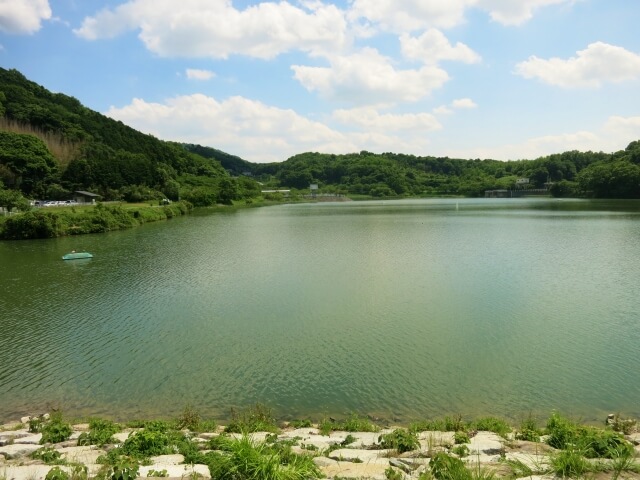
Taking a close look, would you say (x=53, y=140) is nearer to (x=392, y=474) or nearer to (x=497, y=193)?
(x=392, y=474)

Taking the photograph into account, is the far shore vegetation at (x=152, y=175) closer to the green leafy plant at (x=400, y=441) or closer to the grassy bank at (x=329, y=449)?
the grassy bank at (x=329, y=449)

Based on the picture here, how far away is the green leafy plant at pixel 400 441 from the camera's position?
6461 millimetres

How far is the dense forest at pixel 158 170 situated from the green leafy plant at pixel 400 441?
51654 mm

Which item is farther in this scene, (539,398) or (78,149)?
(78,149)

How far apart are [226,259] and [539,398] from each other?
22.4 m

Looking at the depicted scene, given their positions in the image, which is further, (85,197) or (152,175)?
(152,175)

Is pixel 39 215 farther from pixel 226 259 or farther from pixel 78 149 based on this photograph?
pixel 78 149

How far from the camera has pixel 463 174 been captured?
176 meters

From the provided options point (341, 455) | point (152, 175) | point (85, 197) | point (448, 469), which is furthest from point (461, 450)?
point (152, 175)

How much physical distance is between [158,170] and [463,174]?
12367 cm

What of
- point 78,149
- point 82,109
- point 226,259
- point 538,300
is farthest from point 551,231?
point 82,109

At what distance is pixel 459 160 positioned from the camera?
191500 millimetres

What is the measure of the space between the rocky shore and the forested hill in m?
63.5

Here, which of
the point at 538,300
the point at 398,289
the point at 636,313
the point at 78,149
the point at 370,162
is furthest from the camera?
the point at 370,162
